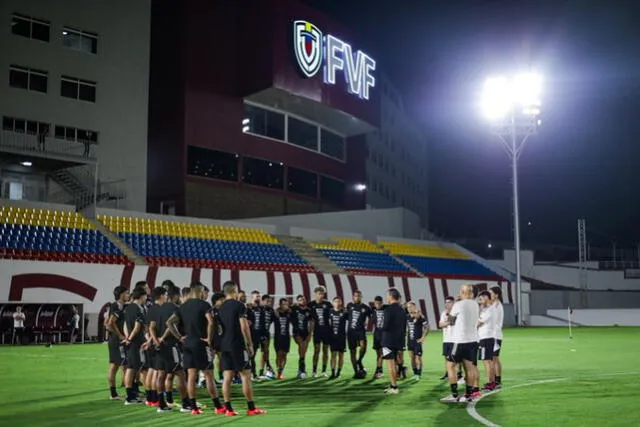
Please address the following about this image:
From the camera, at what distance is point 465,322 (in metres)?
13.0

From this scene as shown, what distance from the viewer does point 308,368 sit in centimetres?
2022

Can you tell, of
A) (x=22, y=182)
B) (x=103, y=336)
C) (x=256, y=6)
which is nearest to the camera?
(x=103, y=336)

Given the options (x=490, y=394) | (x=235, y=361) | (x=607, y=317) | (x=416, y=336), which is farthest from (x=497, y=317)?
(x=607, y=317)

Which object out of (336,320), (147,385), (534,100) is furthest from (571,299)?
(147,385)

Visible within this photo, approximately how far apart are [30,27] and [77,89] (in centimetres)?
407

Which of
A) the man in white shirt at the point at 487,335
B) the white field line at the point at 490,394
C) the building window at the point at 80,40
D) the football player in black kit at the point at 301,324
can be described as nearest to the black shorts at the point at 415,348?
the football player in black kit at the point at 301,324

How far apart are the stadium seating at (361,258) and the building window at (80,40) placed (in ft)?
58.5

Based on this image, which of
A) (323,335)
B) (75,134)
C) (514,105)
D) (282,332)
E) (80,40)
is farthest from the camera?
(514,105)

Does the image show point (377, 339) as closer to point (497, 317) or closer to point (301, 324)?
point (301, 324)

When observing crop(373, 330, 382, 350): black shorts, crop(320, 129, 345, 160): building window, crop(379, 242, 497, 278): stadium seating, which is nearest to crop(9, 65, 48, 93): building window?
crop(320, 129, 345, 160): building window

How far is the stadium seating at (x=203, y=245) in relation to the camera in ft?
113

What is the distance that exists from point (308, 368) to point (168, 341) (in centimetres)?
890

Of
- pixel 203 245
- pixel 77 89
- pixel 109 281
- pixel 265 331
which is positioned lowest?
pixel 265 331

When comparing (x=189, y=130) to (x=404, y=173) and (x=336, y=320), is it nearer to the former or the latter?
(x=336, y=320)
